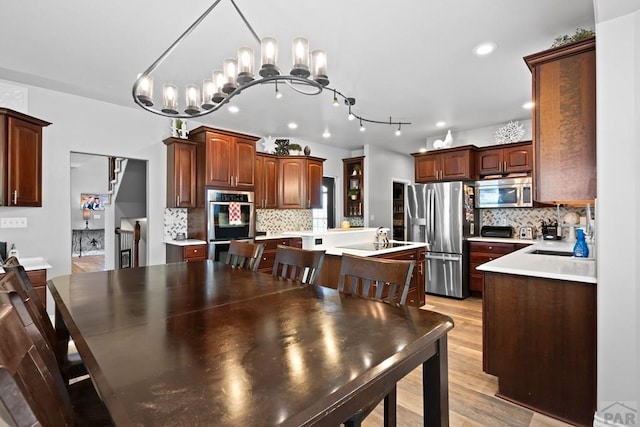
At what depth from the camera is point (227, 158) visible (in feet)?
15.4

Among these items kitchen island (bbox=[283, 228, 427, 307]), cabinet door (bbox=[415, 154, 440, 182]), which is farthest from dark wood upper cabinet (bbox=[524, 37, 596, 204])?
cabinet door (bbox=[415, 154, 440, 182])

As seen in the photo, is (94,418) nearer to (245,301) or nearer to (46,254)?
(245,301)

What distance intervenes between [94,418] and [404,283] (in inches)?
50.2

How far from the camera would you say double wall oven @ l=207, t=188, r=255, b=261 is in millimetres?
4461

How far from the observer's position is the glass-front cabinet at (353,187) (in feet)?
22.3

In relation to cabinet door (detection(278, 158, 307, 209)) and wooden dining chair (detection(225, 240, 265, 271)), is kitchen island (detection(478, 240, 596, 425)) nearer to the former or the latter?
wooden dining chair (detection(225, 240, 265, 271))

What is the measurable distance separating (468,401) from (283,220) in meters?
4.59

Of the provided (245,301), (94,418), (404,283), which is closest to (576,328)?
(404,283)

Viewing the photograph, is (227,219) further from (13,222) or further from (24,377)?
(24,377)

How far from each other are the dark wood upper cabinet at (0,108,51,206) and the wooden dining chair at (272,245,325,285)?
2.85 m

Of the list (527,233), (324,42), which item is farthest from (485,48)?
(527,233)

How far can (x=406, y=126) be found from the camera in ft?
17.4

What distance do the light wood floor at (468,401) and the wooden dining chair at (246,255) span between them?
1265 mm

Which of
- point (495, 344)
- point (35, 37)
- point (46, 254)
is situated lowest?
point (495, 344)
